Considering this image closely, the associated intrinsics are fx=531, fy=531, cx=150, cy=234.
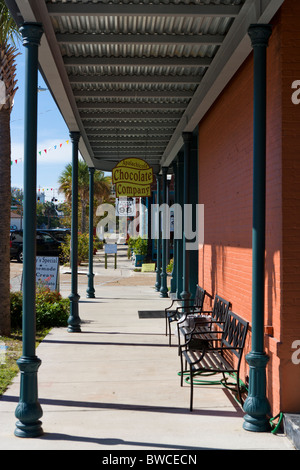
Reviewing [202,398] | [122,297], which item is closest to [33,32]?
[202,398]

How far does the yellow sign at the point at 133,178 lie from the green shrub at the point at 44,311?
10.2 feet

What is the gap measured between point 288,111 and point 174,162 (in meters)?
11.2

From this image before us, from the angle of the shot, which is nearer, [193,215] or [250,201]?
[250,201]

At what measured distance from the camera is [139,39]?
6734 mm

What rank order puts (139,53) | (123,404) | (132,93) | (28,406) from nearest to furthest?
(28,406) < (123,404) < (139,53) < (132,93)

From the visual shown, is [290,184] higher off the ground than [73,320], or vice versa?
[290,184]

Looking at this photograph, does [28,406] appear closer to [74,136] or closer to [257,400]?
[257,400]

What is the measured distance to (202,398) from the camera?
21.6ft

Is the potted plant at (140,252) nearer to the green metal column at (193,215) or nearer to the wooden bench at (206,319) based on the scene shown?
the green metal column at (193,215)

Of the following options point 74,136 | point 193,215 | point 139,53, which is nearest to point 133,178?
point 193,215

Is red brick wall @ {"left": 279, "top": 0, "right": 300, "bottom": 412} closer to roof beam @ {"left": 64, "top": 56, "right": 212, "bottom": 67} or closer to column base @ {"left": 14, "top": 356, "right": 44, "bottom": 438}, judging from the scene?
roof beam @ {"left": 64, "top": 56, "right": 212, "bottom": 67}

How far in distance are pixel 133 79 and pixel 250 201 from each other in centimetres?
300

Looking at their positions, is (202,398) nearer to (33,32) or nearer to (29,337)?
(29,337)

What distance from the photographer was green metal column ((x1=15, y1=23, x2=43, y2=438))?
17.5 feet
